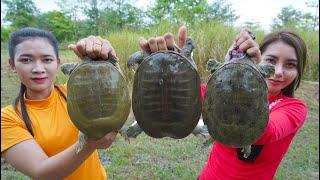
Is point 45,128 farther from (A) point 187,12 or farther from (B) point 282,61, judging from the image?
(A) point 187,12

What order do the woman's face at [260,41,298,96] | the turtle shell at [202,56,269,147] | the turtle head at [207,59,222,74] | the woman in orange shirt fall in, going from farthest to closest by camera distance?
the woman's face at [260,41,298,96]
the woman in orange shirt
the turtle head at [207,59,222,74]
the turtle shell at [202,56,269,147]

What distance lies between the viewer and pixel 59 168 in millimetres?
1518

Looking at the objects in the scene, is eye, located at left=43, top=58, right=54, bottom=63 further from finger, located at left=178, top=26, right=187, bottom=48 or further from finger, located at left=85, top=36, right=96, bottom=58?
A: finger, located at left=178, top=26, right=187, bottom=48

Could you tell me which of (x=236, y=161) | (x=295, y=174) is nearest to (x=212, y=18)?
(x=295, y=174)

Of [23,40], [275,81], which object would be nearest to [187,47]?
[275,81]

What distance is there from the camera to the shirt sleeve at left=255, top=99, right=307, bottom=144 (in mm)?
1427

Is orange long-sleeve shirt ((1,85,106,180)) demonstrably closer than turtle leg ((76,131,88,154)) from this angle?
No

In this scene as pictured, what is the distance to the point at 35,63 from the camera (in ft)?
5.50

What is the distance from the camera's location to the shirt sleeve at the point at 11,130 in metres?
1.63

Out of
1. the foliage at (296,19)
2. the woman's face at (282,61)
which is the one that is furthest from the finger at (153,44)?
the foliage at (296,19)

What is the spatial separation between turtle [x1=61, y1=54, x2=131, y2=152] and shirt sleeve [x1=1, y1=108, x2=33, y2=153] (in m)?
0.44

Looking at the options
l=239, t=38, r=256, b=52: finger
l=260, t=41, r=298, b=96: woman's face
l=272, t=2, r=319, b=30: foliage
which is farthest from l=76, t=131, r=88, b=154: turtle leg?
l=272, t=2, r=319, b=30: foliage

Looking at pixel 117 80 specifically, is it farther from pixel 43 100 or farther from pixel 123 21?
pixel 123 21

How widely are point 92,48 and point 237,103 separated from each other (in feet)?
1.65
